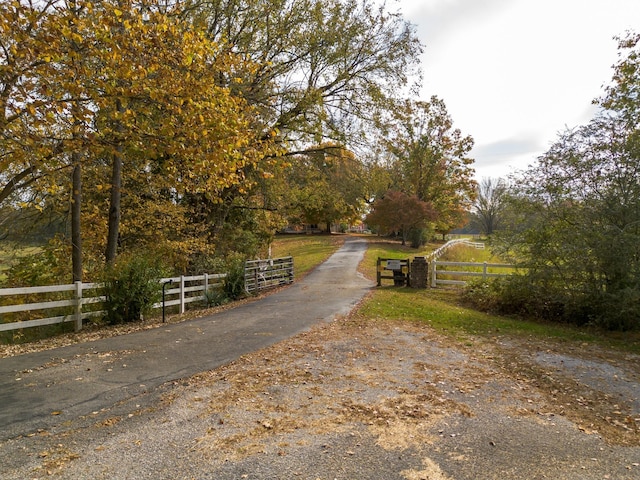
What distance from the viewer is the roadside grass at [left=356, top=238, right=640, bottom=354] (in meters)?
9.19

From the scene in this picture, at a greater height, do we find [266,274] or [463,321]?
[266,274]

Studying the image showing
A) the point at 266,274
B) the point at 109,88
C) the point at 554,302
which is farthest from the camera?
the point at 266,274

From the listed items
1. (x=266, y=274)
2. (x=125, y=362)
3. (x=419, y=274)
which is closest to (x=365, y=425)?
(x=125, y=362)

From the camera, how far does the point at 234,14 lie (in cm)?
1502

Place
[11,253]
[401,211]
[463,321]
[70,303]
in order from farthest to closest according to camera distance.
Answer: [401,211], [11,253], [463,321], [70,303]

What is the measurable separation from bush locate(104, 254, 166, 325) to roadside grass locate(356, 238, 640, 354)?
5533 mm

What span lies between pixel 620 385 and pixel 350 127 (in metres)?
13.6

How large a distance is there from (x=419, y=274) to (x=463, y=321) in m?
5.36

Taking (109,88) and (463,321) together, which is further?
(463,321)

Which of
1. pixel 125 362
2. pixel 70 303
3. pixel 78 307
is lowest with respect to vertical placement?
pixel 125 362

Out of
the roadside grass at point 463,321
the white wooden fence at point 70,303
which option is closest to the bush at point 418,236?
the roadside grass at point 463,321

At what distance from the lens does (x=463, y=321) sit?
419 inches

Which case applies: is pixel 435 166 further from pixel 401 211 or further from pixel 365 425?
pixel 365 425

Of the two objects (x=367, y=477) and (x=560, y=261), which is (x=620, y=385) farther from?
(x=560, y=261)
